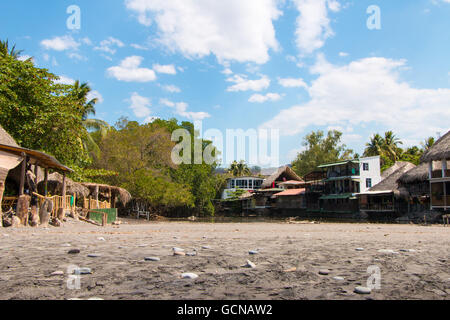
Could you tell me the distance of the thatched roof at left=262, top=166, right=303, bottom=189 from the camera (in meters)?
62.1

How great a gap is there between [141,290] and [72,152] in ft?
69.8

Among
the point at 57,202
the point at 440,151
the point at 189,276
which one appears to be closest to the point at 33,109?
the point at 57,202

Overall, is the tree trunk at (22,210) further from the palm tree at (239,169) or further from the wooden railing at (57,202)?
the palm tree at (239,169)

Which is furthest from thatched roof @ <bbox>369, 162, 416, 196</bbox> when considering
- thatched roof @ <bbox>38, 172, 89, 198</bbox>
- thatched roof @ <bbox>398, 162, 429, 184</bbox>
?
thatched roof @ <bbox>38, 172, 89, 198</bbox>

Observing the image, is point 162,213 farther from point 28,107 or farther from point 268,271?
point 268,271

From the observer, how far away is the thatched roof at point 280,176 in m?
62.1

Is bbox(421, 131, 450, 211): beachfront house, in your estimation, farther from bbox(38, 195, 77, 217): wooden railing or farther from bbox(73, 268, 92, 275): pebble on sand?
bbox(73, 268, 92, 275): pebble on sand

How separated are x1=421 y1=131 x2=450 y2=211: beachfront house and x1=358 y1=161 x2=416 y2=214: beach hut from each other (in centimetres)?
460

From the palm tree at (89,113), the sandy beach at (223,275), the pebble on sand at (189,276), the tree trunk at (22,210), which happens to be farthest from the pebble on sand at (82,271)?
the palm tree at (89,113)

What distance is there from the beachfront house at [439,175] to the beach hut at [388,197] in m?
4.60

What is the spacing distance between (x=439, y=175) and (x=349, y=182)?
15.7 metres

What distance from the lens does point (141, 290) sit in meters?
3.12
